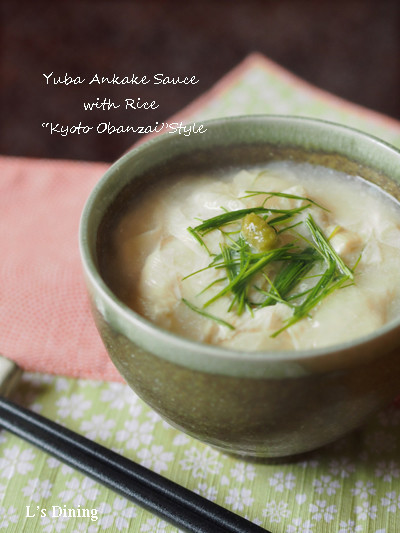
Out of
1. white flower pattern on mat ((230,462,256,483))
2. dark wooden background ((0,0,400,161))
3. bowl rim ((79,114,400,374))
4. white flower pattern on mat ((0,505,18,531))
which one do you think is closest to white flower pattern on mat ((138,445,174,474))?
white flower pattern on mat ((230,462,256,483))

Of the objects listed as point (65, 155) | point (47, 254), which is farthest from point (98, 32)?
point (47, 254)

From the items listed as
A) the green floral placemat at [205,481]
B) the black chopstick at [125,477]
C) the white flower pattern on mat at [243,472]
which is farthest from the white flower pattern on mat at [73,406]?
the white flower pattern on mat at [243,472]

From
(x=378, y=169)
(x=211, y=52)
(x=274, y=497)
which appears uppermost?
(x=378, y=169)

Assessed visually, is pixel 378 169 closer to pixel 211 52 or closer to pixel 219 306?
pixel 219 306

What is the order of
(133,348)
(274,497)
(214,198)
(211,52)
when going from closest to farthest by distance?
(133,348) → (274,497) → (214,198) → (211,52)

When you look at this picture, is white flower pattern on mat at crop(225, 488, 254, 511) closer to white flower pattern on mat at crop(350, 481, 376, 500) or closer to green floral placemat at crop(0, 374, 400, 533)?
green floral placemat at crop(0, 374, 400, 533)

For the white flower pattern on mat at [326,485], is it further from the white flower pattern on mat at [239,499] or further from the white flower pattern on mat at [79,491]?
the white flower pattern on mat at [79,491]
